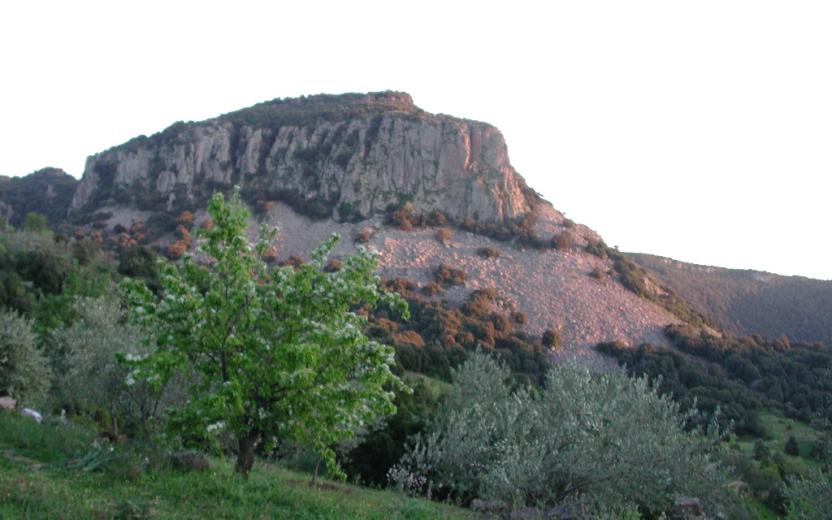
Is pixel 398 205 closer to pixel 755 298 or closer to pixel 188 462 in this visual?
pixel 755 298

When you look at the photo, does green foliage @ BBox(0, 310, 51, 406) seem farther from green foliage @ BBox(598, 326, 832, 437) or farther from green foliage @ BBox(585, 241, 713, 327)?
green foliage @ BBox(585, 241, 713, 327)

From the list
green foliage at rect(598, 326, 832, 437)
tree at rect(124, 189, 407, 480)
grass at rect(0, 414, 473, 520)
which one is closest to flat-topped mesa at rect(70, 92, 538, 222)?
green foliage at rect(598, 326, 832, 437)

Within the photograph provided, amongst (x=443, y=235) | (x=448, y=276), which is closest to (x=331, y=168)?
(x=443, y=235)

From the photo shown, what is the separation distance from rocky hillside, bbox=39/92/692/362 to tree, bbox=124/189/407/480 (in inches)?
2005

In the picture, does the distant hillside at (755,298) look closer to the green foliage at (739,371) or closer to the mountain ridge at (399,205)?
the mountain ridge at (399,205)

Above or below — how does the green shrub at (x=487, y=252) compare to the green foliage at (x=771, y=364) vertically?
above

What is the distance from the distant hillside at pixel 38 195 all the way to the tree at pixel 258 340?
84.4m

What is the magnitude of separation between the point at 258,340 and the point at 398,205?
71.5m

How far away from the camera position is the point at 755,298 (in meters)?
88.7

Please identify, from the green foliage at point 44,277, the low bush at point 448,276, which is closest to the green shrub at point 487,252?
the low bush at point 448,276

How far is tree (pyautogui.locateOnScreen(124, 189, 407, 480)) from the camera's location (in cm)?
1224

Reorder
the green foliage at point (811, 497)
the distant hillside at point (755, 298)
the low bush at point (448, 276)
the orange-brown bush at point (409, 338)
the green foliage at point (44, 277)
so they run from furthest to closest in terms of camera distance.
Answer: the distant hillside at point (755, 298) < the low bush at point (448, 276) < the orange-brown bush at point (409, 338) < the green foliage at point (44, 277) < the green foliage at point (811, 497)

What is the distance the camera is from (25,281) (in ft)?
141

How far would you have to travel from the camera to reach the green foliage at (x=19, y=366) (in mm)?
21062
